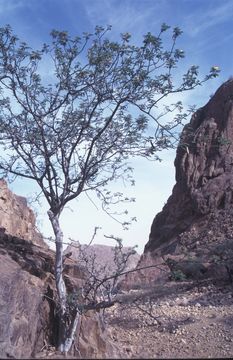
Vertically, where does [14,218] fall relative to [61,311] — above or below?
above

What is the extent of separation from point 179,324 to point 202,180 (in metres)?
11.7

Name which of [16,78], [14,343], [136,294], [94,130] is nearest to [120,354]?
[14,343]

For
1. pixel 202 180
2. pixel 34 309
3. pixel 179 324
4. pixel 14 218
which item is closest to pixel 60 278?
pixel 34 309

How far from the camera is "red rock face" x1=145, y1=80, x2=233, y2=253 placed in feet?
65.3

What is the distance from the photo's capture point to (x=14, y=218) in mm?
13352

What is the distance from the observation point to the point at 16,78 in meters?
7.37

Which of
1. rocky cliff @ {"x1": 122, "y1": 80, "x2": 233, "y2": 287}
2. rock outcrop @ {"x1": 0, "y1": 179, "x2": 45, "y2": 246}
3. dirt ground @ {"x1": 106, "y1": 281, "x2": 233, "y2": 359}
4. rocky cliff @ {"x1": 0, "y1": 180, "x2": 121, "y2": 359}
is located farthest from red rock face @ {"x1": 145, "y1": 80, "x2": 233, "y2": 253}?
rocky cliff @ {"x1": 0, "y1": 180, "x2": 121, "y2": 359}

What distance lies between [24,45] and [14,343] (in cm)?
373

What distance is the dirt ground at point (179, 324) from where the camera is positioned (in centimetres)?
815

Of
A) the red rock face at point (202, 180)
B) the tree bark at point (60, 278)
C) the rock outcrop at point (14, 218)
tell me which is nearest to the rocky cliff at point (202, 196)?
the red rock face at point (202, 180)

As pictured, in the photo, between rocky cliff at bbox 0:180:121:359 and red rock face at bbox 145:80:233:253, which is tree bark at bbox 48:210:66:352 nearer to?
rocky cliff at bbox 0:180:121:359

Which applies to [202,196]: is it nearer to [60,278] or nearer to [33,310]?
[60,278]

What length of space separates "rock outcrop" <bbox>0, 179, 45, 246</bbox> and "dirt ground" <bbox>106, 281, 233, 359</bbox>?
3.01 metres

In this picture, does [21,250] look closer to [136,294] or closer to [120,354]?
[120,354]
